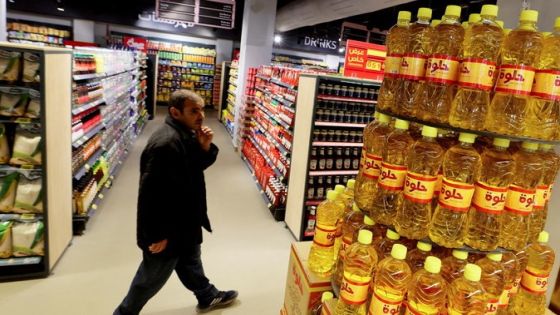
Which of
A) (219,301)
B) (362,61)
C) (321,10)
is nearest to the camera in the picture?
(219,301)

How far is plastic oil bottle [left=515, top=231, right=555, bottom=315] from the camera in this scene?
1.77m

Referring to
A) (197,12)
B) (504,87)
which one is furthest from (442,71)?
(197,12)

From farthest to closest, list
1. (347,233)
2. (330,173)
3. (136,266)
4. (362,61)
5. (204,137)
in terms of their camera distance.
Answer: (362,61), (330,173), (136,266), (204,137), (347,233)

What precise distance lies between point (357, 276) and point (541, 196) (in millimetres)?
840

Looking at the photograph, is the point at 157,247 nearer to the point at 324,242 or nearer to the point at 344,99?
the point at 324,242

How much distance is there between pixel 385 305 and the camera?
1.52 meters

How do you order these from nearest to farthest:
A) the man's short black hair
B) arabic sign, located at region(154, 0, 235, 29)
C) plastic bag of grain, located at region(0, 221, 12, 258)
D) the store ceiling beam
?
the man's short black hair
plastic bag of grain, located at region(0, 221, 12, 258)
the store ceiling beam
arabic sign, located at region(154, 0, 235, 29)

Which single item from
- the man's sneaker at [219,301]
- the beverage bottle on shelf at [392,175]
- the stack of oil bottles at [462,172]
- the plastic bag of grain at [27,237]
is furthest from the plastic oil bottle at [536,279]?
the plastic bag of grain at [27,237]

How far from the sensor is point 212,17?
9547 mm

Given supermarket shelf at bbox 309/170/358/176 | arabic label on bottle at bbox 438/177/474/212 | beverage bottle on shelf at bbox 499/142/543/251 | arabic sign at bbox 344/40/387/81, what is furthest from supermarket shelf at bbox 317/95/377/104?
arabic label on bottle at bbox 438/177/474/212

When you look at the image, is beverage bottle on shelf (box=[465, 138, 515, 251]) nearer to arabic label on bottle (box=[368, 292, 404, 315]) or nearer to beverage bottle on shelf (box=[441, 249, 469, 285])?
beverage bottle on shelf (box=[441, 249, 469, 285])

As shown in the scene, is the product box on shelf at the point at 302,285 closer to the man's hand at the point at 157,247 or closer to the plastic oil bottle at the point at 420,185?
the plastic oil bottle at the point at 420,185

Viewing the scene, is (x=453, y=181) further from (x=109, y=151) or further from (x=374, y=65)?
(x=109, y=151)

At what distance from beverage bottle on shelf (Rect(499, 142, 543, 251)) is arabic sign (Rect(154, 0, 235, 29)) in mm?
8885
